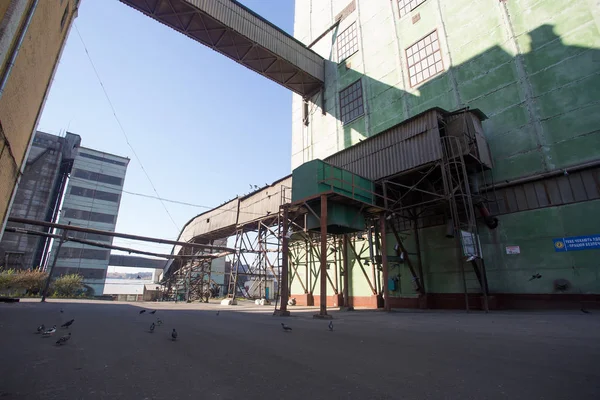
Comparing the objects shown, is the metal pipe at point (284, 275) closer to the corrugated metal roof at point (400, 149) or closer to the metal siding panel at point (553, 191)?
the corrugated metal roof at point (400, 149)

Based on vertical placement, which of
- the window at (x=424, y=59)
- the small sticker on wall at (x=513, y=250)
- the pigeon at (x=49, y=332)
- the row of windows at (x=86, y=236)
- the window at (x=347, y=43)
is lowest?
the pigeon at (x=49, y=332)

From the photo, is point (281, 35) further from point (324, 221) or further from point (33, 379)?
point (33, 379)

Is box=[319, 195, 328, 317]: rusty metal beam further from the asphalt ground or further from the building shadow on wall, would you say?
the building shadow on wall

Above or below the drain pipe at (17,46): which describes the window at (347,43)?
above

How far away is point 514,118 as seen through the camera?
14.2 meters

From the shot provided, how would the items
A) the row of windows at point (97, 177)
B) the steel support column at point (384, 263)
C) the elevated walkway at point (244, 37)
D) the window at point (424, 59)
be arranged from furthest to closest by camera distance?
the row of windows at point (97, 177)
the elevated walkway at point (244, 37)
the window at point (424, 59)
the steel support column at point (384, 263)

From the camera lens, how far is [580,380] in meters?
2.88

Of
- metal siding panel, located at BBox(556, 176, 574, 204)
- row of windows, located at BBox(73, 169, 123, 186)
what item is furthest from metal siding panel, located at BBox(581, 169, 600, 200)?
row of windows, located at BBox(73, 169, 123, 186)

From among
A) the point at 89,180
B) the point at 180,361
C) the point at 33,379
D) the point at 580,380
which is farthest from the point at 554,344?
the point at 89,180

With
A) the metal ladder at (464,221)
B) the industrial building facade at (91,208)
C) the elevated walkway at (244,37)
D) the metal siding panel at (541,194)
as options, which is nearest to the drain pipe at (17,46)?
the metal ladder at (464,221)

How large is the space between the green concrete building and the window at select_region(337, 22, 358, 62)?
10.0ft

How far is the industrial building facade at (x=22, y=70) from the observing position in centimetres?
427

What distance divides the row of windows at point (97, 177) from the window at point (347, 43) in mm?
48548

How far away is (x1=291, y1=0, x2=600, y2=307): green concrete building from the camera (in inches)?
476
